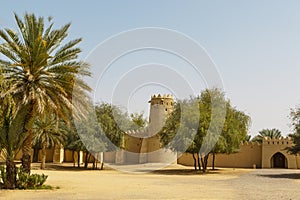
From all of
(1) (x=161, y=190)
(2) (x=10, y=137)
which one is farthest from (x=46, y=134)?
(1) (x=161, y=190)

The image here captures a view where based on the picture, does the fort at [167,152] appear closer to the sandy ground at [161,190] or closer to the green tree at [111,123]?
the green tree at [111,123]

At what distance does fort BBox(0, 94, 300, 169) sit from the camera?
53.1 metres

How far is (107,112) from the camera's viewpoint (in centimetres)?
4700

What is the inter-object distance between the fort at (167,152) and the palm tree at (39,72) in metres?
30.9

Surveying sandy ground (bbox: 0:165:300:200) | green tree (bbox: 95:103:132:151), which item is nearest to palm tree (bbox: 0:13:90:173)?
sandy ground (bbox: 0:165:300:200)

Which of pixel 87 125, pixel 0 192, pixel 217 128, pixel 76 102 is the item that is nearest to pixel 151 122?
pixel 87 125

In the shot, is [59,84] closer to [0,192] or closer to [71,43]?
[71,43]

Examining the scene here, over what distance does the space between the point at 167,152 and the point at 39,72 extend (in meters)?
34.5

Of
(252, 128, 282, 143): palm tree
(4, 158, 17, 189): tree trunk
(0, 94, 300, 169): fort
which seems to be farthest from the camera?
(252, 128, 282, 143): palm tree

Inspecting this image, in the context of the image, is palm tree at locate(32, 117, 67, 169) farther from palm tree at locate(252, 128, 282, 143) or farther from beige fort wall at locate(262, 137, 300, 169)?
palm tree at locate(252, 128, 282, 143)

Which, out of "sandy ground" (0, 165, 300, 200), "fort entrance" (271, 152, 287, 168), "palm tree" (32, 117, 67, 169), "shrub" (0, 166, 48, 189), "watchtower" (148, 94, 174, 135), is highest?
"watchtower" (148, 94, 174, 135)

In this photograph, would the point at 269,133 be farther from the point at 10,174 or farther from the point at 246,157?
the point at 10,174

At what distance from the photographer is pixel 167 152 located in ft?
174

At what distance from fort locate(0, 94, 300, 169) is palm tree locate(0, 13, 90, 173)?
30.9 metres
